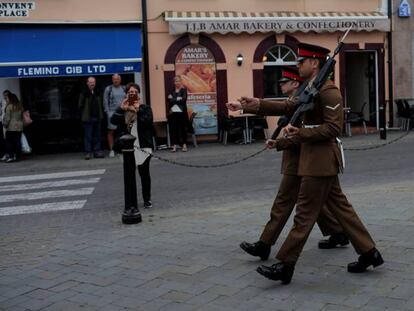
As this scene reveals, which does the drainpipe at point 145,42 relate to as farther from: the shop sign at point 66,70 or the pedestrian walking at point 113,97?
the pedestrian walking at point 113,97

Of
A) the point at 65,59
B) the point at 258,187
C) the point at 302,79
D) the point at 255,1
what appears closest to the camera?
the point at 302,79

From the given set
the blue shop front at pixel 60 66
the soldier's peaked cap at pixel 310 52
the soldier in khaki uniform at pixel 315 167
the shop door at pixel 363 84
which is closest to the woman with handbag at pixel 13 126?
the blue shop front at pixel 60 66

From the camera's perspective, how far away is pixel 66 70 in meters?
15.5

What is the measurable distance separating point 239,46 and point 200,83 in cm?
160

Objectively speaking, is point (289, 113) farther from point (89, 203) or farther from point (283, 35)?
point (283, 35)

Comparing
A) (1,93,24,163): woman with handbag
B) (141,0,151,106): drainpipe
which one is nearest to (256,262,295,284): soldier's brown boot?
(1,93,24,163): woman with handbag

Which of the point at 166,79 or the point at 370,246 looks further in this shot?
the point at 166,79

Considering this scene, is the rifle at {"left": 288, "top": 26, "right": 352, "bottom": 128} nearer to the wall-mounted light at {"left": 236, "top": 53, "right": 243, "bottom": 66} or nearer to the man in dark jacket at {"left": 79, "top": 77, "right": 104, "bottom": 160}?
the man in dark jacket at {"left": 79, "top": 77, "right": 104, "bottom": 160}

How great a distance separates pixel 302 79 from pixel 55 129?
12.5 m

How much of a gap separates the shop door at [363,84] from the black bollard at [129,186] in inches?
509

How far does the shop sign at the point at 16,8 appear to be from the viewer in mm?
16144

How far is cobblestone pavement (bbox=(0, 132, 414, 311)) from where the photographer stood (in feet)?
15.7

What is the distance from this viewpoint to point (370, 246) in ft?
16.9

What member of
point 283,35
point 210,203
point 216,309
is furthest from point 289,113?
point 283,35
